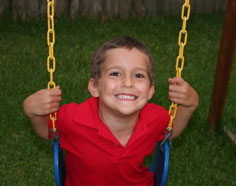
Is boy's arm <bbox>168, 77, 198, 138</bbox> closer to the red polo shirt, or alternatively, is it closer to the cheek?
the red polo shirt

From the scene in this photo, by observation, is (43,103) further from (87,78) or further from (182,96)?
(87,78)

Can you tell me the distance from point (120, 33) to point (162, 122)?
4193 mm

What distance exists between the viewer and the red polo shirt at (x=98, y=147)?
2.51m

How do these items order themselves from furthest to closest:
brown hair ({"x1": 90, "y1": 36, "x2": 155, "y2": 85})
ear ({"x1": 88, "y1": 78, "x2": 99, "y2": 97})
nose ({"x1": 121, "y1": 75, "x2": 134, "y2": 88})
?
ear ({"x1": 88, "y1": 78, "x2": 99, "y2": 97})
brown hair ({"x1": 90, "y1": 36, "x2": 155, "y2": 85})
nose ({"x1": 121, "y1": 75, "x2": 134, "y2": 88})

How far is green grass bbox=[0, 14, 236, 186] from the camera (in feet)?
12.6

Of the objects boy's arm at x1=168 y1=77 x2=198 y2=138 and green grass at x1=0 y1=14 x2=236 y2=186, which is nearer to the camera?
boy's arm at x1=168 y1=77 x2=198 y2=138

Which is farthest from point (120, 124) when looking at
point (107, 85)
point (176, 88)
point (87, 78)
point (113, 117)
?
point (87, 78)

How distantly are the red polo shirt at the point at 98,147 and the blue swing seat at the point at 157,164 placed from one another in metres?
0.09

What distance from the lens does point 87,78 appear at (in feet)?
17.3

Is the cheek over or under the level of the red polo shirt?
over

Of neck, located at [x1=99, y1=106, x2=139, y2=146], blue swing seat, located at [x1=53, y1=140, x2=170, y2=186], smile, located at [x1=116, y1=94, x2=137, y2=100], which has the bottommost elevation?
blue swing seat, located at [x1=53, y1=140, x2=170, y2=186]

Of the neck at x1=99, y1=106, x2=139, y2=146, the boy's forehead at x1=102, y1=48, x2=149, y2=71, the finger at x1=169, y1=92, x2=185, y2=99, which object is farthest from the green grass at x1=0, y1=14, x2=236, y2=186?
the boy's forehead at x1=102, y1=48, x2=149, y2=71

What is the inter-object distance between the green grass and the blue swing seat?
3.65 ft

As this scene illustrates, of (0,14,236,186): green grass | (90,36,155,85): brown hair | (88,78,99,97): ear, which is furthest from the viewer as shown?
(0,14,236,186): green grass
